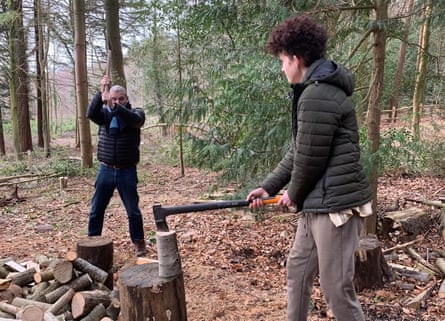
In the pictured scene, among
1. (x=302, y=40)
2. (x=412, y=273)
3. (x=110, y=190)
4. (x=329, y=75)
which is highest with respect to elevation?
(x=302, y=40)

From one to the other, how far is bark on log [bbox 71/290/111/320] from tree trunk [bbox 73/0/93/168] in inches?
291

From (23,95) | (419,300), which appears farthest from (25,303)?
(23,95)

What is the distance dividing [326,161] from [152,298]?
1.41 metres

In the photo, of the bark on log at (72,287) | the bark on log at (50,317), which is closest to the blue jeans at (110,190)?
the bark on log at (72,287)

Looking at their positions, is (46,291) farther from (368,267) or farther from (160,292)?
(368,267)

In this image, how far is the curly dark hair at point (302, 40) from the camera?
2170 mm

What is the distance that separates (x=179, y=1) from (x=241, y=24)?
1296 mm

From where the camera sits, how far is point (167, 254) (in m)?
2.55

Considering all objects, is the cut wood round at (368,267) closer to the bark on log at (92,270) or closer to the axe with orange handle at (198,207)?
the axe with orange handle at (198,207)

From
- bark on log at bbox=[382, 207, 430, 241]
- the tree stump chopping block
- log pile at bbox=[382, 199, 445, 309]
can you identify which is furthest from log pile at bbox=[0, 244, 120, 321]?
bark on log at bbox=[382, 207, 430, 241]

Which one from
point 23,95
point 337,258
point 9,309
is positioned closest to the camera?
point 337,258

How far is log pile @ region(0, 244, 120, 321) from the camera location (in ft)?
10.2

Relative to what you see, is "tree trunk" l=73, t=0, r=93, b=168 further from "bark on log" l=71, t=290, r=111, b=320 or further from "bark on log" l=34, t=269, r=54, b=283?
"bark on log" l=71, t=290, r=111, b=320

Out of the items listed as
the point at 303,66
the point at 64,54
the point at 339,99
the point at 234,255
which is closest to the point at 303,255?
the point at 339,99
